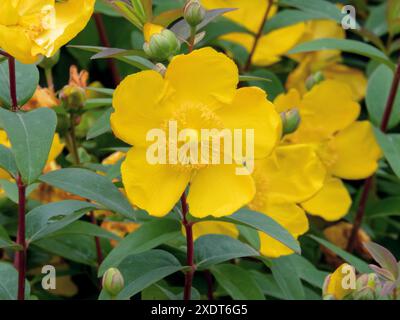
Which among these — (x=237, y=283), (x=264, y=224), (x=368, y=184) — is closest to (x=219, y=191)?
(x=264, y=224)

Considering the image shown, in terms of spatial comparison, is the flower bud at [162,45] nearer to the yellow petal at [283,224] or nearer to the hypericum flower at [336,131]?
the yellow petal at [283,224]

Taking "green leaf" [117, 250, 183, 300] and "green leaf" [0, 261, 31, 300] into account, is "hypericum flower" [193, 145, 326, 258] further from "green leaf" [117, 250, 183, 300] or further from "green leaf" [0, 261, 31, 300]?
"green leaf" [0, 261, 31, 300]

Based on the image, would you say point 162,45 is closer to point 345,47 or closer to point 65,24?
point 65,24

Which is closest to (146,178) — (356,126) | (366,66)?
(356,126)

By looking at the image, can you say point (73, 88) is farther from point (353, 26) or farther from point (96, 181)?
point (353, 26)

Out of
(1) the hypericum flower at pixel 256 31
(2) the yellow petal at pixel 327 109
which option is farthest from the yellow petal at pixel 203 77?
(1) the hypericum flower at pixel 256 31

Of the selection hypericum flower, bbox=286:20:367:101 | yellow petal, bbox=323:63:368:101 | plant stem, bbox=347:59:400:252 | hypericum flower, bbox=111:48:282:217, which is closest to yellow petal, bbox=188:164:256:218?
hypericum flower, bbox=111:48:282:217
